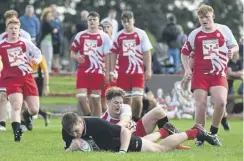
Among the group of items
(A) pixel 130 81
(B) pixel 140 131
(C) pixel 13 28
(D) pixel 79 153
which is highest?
(C) pixel 13 28

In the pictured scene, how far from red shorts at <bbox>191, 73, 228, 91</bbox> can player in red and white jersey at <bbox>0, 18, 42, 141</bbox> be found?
9.46 ft

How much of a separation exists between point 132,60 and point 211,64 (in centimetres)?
413

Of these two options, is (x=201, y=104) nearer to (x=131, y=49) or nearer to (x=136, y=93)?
(x=136, y=93)

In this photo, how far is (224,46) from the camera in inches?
624

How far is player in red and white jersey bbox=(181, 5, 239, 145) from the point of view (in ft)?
51.5

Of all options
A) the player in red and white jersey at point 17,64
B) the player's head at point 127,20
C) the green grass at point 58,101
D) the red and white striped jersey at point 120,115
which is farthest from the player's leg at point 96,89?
the green grass at point 58,101

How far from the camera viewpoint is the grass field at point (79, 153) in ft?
40.9

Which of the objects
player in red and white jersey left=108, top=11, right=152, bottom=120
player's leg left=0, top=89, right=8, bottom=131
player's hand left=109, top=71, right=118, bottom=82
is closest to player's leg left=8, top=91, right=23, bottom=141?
player's leg left=0, top=89, right=8, bottom=131

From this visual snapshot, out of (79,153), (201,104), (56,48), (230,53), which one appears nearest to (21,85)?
(201,104)

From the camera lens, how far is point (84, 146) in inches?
525

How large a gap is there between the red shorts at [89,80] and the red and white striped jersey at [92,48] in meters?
0.09

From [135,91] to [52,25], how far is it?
877 cm

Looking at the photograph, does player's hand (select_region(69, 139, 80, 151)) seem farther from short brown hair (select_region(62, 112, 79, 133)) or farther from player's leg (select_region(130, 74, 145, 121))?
player's leg (select_region(130, 74, 145, 121))

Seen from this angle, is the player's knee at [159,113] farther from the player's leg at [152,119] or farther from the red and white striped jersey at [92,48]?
the red and white striped jersey at [92,48]
